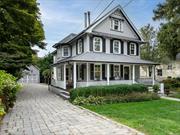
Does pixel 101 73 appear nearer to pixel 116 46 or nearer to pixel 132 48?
pixel 116 46

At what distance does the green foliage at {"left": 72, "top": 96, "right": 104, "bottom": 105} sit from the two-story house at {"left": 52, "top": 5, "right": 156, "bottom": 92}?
22.5 feet

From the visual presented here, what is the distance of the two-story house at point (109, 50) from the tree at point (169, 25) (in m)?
2.93

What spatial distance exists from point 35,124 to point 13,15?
12.7 meters

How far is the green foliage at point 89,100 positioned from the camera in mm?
15477

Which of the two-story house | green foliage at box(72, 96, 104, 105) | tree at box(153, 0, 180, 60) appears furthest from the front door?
green foliage at box(72, 96, 104, 105)

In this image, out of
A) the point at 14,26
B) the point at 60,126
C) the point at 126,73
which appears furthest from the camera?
the point at 126,73

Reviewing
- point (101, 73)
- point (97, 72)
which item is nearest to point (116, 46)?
point (101, 73)

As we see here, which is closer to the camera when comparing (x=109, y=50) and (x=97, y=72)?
(x=97, y=72)

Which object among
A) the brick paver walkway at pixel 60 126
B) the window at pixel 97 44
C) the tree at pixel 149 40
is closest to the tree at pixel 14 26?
the window at pixel 97 44

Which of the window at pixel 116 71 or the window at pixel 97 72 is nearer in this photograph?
the window at pixel 97 72

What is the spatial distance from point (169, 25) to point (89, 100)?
609 inches

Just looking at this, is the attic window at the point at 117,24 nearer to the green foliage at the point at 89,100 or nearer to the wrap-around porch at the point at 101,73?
the wrap-around porch at the point at 101,73

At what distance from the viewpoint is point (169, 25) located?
26.7 metres

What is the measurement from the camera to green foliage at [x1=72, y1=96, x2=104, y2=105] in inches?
609
